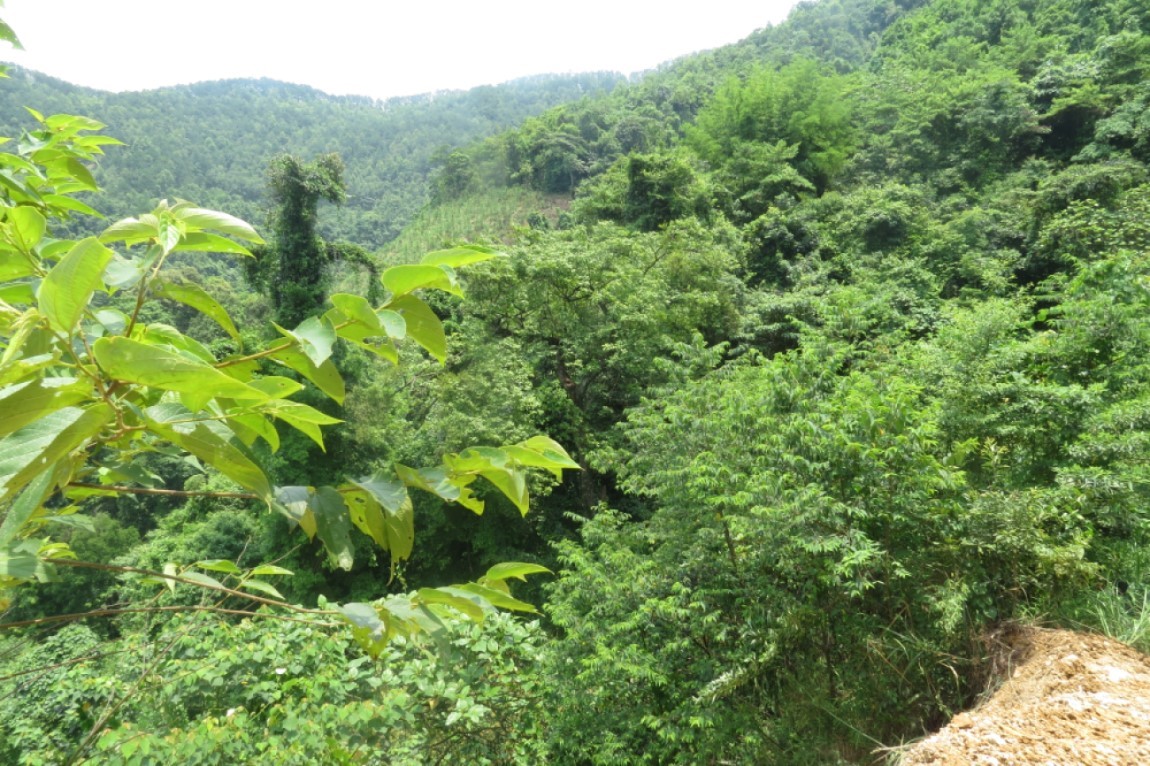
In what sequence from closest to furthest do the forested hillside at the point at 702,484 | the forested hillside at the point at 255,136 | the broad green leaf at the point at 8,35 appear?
1. the broad green leaf at the point at 8,35
2. the forested hillside at the point at 702,484
3. the forested hillside at the point at 255,136

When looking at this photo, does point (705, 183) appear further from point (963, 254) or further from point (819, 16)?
point (819, 16)

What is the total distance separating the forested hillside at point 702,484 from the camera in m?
2.22

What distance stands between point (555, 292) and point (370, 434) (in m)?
3.34

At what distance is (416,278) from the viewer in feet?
1.53

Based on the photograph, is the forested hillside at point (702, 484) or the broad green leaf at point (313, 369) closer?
the broad green leaf at point (313, 369)

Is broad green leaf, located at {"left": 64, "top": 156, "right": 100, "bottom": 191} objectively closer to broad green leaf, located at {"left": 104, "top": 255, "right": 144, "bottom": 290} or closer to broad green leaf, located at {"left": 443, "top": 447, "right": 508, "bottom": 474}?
broad green leaf, located at {"left": 104, "top": 255, "right": 144, "bottom": 290}

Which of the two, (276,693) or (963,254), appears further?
(963,254)

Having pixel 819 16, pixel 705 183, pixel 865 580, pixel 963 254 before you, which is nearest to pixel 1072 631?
pixel 865 580

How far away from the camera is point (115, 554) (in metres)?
11.2

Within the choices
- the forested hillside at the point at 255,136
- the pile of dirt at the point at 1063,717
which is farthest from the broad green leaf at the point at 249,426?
the forested hillside at the point at 255,136

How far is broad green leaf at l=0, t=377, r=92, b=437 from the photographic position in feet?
1.02

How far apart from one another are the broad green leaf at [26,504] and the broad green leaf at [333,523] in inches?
6.9

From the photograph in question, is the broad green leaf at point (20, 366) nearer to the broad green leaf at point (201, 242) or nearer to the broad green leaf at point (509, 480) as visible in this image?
the broad green leaf at point (201, 242)

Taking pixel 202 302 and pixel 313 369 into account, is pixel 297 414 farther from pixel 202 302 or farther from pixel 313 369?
pixel 202 302
